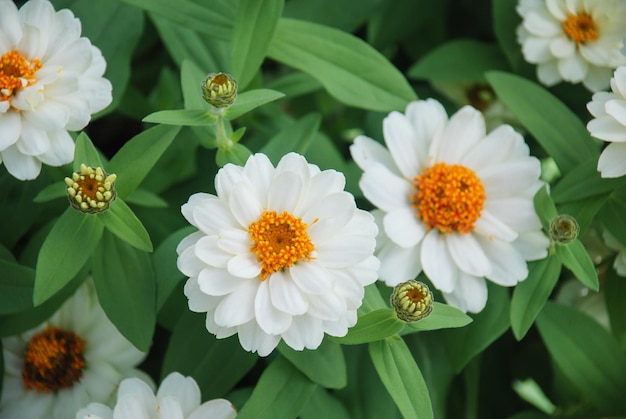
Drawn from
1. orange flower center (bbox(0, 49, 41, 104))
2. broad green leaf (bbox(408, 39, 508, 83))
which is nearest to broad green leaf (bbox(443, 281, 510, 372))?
broad green leaf (bbox(408, 39, 508, 83))

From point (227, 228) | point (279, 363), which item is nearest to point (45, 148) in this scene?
point (227, 228)

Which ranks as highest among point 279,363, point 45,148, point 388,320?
point 45,148

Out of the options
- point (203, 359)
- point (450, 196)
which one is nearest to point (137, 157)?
point (203, 359)

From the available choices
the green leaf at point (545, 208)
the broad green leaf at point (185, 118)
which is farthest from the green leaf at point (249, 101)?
the green leaf at point (545, 208)

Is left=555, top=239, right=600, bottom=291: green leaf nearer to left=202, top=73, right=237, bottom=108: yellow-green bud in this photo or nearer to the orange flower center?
left=202, top=73, right=237, bottom=108: yellow-green bud

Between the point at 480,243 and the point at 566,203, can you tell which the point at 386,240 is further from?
the point at 566,203
